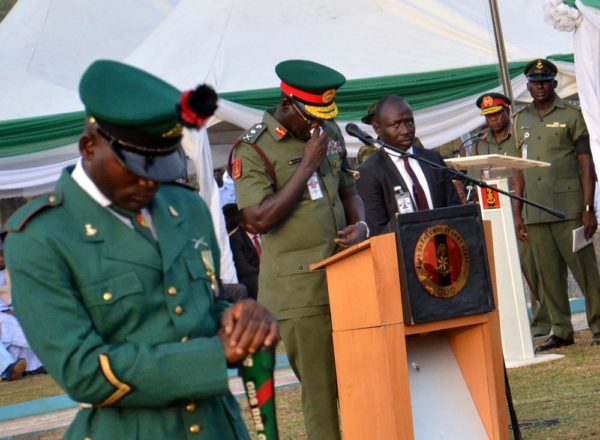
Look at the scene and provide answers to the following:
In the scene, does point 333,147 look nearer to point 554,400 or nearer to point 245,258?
point 554,400

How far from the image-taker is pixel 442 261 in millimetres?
6234

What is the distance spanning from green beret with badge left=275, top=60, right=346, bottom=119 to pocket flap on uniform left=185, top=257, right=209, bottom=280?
2782 millimetres

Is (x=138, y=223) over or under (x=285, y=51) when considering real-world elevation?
under

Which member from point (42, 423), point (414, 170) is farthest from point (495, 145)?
point (414, 170)

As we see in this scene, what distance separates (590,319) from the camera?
11625 millimetres

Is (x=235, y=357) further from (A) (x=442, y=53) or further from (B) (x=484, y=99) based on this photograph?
(A) (x=442, y=53)

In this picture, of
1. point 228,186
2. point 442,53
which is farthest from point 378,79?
point 228,186

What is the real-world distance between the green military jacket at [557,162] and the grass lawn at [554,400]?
1341mm

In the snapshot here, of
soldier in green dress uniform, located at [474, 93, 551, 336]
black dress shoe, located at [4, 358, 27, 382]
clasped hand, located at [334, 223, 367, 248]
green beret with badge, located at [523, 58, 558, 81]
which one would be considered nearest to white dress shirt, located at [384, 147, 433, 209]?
clasped hand, located at [334, 223, 367, 248]

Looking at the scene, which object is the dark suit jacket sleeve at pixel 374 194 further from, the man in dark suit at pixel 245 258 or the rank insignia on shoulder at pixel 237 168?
the man in dark suit at pixel 245 258

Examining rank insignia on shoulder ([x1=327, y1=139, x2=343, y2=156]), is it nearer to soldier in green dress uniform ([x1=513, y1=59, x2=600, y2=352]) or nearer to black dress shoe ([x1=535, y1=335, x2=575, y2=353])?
soldier in green dress uniform ([x1=513, y1=59, x2=600, y2=352])

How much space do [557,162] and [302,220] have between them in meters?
5.75

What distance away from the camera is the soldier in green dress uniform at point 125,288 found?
10.7ft

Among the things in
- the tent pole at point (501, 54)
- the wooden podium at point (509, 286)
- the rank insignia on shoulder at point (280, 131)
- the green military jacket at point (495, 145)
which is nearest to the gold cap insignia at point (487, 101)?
the green military jacket at point (495, 145)
